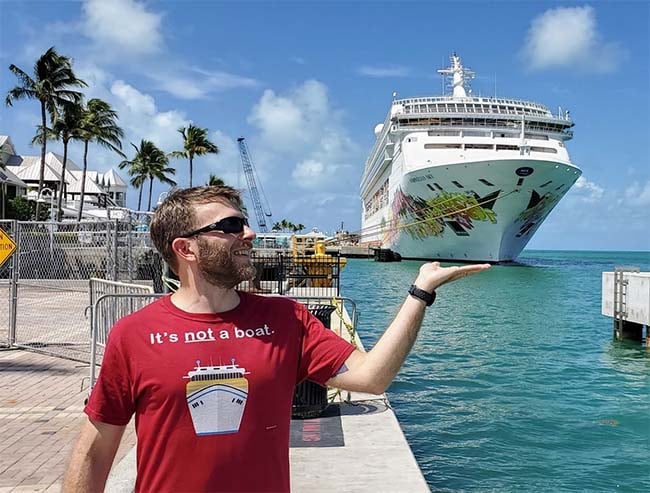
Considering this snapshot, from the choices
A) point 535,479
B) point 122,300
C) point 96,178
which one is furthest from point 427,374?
point 96,178

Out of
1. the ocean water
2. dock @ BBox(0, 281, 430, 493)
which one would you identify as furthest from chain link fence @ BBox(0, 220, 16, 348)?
the ocean water

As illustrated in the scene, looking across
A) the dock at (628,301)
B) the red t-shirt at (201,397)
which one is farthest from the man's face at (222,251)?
the dock at (628,301)

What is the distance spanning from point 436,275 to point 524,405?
9.59 meters

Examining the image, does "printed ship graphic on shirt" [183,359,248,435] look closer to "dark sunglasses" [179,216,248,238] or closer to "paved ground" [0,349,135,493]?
"dark sunglasses" [179,216,248,238]

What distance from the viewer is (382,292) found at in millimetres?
36062

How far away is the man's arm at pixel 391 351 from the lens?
2.06 meters

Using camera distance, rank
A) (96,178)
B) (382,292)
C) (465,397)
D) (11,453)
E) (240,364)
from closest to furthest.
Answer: (240,364) < (11,453) < (465,397) < (382,292) < (96,178)

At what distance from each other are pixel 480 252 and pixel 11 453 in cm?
5099

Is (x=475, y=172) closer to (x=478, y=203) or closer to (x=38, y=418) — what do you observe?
(x=478, y=203)

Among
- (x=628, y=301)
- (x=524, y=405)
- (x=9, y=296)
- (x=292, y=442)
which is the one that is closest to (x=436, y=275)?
(x=292, y=442)

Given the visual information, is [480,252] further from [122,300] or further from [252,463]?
[252,463]

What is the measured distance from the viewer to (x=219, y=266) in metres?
2.08

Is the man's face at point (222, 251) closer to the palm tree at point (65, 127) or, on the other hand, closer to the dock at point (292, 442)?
the dock at point (292, 442)

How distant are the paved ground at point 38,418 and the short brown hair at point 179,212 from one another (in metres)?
3.35
